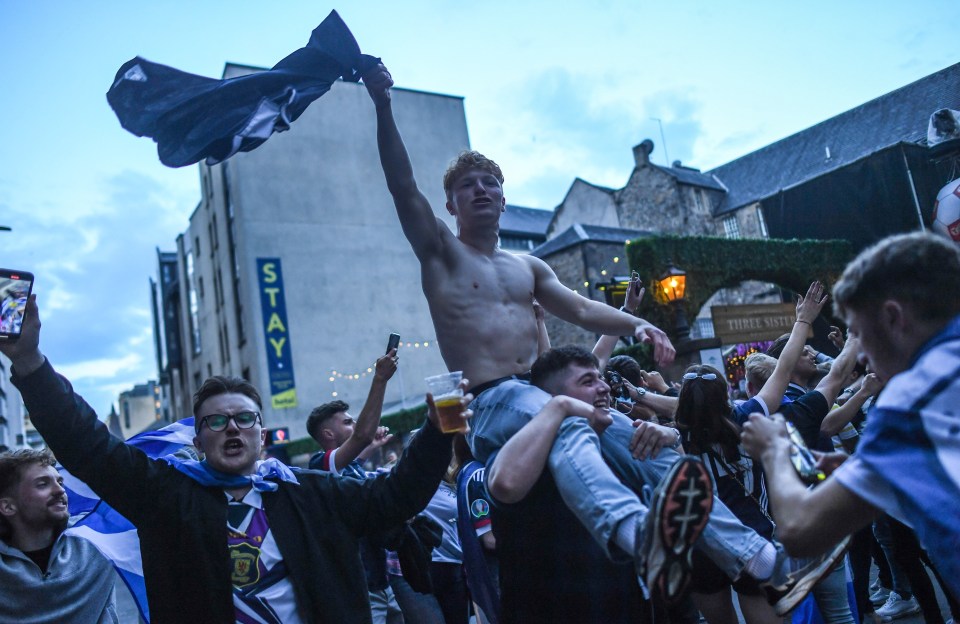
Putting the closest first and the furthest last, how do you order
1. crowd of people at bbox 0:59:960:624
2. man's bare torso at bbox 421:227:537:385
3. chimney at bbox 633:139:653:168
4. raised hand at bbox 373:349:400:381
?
crowd of people at bbox 0:59:960:624, man's bare torso at bbox 421:227:537:385, raised hand at bbox 373:349:400:381, chimney at bbox 633:139:653:168

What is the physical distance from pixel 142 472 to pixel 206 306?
38168mm

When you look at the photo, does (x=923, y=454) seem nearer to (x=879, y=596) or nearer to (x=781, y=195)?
(x=879, y=596)

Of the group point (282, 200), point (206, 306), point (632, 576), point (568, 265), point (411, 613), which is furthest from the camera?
point (206, 306)

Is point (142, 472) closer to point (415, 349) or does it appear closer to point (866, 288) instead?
point (866, 288)

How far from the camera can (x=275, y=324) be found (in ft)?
91.5

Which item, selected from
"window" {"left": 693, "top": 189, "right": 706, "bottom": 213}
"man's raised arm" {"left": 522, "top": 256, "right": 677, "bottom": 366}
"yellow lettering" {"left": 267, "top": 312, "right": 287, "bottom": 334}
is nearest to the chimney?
"window" {"left": 693, "top": 189, "right": 706, "bottom": 213}

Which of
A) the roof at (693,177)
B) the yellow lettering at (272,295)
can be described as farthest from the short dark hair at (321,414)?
the roof at (693,177)

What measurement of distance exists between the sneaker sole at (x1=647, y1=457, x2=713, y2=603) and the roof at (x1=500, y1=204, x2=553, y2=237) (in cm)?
3459

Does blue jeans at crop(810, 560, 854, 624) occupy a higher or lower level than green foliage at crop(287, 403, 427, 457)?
lower

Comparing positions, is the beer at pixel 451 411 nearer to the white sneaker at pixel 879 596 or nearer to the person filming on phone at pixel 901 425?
the person filming on phone at pixel 901 425

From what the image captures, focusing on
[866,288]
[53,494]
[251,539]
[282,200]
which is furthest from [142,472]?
[282,200]

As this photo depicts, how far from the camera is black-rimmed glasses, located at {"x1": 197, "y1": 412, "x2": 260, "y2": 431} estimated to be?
2.83m

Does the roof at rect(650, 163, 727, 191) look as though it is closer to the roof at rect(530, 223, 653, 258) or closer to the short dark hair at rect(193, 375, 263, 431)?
the roof at rect(530, 223, 653, 258)

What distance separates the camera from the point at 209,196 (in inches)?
1369
